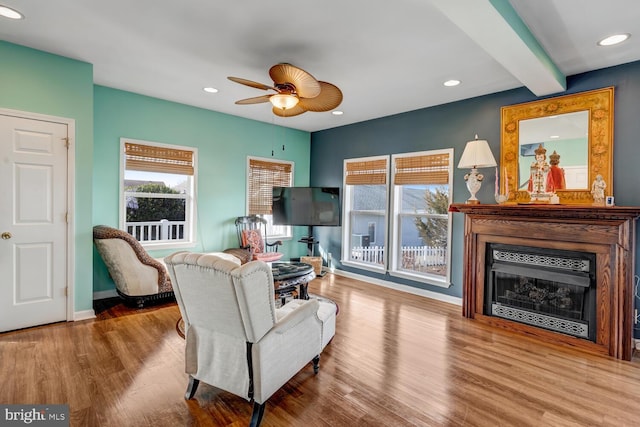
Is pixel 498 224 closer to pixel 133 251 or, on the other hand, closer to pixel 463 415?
pixel 463 415

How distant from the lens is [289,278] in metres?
3.25

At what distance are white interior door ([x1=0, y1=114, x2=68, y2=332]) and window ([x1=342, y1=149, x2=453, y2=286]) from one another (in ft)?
13.2

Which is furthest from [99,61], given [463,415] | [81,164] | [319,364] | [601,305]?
[601,305]

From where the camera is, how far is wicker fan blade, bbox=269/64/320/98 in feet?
8.84

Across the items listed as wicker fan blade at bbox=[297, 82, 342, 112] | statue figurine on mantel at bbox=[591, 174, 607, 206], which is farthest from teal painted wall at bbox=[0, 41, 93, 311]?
statue figurine on mantel at bbox=[591, 174, 607, 206]

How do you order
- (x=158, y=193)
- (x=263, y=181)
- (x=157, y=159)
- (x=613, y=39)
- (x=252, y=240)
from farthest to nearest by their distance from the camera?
1. (x=263, y=181)
2. (x=252, y=240)
3. (x=158, y=193)
4. (x=157, y=159)
5. (x=613, y=39)

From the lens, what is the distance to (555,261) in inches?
Answer: 129

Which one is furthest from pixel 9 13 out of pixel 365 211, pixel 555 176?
pixel 555 176

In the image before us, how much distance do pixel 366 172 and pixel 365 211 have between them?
675 mm

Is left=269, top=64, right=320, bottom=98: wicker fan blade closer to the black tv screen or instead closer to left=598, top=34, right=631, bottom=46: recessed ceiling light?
left=598, top=34, right=631, bottom=46: recessed ceiling light

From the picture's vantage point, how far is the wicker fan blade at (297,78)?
2693mm

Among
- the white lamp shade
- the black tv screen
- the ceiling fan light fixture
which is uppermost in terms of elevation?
the ceiling fan light fixture

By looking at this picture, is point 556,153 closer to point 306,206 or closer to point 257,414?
point 306,206

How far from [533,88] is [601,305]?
222cm
